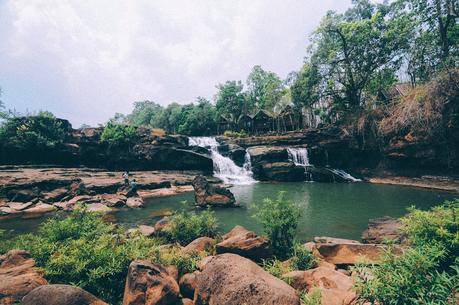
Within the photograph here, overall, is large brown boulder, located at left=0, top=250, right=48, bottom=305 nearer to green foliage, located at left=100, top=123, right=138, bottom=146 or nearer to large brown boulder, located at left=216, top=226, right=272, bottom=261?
large brown boulder, located at left=216, top=226, right=272, bottom=261

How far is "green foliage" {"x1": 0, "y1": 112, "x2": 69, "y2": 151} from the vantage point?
24.9 m

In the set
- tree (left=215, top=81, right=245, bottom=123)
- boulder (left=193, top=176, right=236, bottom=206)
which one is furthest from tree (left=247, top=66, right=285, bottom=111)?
boulder (left=193, top=176, right=236, bottom=206)

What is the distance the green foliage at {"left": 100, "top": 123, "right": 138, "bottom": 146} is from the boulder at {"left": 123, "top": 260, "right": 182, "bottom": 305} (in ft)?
94.6

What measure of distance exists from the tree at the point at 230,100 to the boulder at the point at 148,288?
47.3 meters

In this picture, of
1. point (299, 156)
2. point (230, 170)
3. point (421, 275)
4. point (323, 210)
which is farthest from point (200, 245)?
point (299, 156)

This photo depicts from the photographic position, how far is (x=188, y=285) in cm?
479

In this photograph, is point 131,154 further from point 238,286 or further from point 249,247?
point 238,286

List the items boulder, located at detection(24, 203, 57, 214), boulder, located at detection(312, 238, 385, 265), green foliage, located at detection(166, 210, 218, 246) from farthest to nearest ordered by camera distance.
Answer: boulder, located at detection(24, 203, 57, 214) → green foliage, located at detection(166, 210, 218, 246) → boulder, located at detection(312, 238, 385, 265)

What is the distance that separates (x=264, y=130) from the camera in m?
50.4

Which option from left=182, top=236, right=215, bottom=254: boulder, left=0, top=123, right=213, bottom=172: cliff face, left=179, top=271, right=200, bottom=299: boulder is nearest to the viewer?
left=179, top=271, right=200, bottom=299: boulder

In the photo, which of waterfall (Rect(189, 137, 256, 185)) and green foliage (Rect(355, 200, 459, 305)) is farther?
waterfall (Rect(189, 137, 256, 185))

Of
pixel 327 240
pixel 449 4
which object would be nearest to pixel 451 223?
pixel 327 240

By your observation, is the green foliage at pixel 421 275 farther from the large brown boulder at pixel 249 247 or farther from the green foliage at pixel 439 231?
the large brown boulder at pixel 249 247

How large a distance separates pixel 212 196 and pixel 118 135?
20.3m
